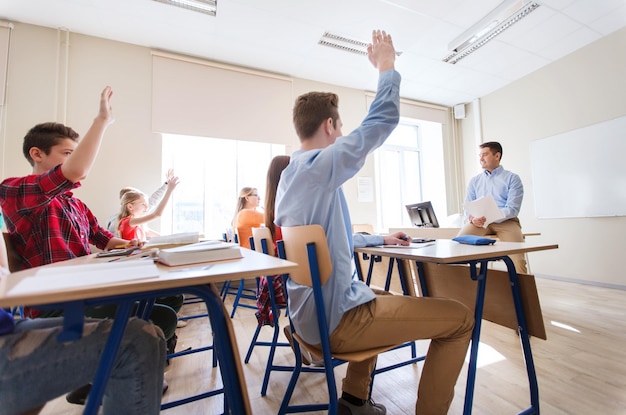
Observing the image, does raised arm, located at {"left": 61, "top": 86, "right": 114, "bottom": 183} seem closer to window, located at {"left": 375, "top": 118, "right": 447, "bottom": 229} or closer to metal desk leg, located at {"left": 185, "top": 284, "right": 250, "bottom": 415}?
metal desk leg, located at {"left": 185, "top": 284, "right": 250, "bottom": 415}

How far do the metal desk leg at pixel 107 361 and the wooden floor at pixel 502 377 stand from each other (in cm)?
94

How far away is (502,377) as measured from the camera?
5.11ft

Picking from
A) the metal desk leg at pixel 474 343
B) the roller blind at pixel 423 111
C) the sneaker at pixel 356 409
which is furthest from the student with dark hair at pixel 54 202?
the roller blind at pixel 423 111

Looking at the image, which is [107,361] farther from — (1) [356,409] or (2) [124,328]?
(1) [356,409]

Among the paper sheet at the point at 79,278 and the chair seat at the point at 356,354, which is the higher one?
the paper sheet at the point at 79,278

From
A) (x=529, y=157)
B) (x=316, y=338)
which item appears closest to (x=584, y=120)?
(x=529, y=157)

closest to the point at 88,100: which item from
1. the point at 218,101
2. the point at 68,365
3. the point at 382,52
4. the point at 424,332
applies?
the point at 218,101

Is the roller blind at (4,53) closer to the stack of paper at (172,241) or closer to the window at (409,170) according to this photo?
the stack of paper at (172,241)

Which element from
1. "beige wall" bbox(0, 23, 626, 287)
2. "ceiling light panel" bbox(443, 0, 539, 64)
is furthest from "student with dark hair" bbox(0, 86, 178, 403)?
"ceiling light panel" bbox(443, 0, 539, 64)

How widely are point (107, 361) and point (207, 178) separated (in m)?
3.79

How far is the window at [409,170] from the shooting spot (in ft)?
18.4

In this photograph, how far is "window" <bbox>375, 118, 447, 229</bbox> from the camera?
221 inches

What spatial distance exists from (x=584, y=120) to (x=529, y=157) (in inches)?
31.7

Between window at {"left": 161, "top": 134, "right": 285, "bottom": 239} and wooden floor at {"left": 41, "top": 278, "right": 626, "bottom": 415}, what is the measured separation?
6.13ft
